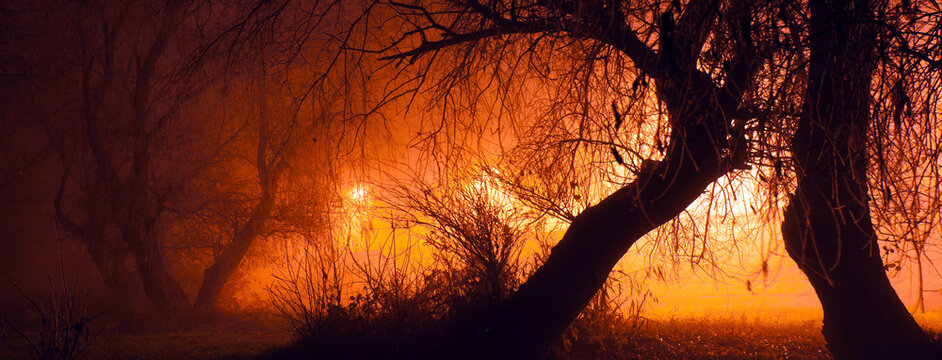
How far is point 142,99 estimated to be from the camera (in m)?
10.3

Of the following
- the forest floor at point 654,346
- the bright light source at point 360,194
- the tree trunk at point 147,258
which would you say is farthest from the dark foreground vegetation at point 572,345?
the tree trunk at point 147,258

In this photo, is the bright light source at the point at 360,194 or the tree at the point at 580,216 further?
the bright light source at the point at 360,194

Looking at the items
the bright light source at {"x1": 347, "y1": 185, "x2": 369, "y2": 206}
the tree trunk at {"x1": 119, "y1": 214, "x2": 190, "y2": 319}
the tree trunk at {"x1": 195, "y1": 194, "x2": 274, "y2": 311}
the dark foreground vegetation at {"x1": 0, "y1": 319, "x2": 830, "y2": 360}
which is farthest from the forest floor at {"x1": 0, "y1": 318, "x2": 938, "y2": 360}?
the tree trunk at {"x1": 195, "y1": 194, "x2": 274, "y2": 311}

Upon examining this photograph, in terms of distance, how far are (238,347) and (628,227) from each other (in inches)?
168

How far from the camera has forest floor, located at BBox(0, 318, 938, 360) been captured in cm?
565

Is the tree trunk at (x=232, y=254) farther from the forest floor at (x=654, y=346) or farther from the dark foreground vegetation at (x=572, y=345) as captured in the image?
the dark foreground vegetation at (x=572, y=345)

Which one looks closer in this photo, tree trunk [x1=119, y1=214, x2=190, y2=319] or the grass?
the grass

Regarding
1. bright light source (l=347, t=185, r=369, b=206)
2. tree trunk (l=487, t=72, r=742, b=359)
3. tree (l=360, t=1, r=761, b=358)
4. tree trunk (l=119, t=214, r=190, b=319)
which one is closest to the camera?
tree (l=360, t=1, r=761, b=358)

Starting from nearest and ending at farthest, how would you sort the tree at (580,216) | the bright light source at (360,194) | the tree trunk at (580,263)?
the tree at (580,216) < the tree trunk at (580,263) < the bright light source at (360,194)

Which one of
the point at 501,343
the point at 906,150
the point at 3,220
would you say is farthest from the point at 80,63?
the point at 906,150

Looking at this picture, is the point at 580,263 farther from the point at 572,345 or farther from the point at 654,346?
the point at 654,346

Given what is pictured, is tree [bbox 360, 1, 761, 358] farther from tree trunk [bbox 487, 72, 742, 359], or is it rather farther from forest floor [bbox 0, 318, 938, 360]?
forest floor [bbox 0, 318, 938, 360]

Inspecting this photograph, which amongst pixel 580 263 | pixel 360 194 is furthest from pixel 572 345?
pixel 360 194

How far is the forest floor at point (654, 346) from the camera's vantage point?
565 centimetres
